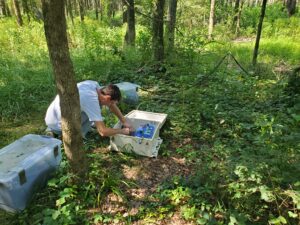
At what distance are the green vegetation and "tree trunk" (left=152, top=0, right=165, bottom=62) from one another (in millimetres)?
274

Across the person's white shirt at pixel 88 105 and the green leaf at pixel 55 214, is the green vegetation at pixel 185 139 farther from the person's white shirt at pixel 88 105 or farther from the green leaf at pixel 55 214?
the person's white shirt at pixel 88 105

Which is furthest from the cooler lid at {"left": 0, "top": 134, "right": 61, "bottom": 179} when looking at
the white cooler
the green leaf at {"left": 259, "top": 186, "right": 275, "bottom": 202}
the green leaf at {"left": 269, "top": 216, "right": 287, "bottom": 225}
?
the green leaf at {"left": 269, "top": 216, "right": 287, "bottom": 225}

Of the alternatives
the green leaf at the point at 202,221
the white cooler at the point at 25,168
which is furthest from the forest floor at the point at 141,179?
the white cooler at the point at 25,168

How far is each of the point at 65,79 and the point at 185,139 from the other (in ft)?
6.56

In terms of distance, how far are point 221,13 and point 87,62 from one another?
1288cm

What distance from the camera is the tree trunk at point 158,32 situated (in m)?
6.35

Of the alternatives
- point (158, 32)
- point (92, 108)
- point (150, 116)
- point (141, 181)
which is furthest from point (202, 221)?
point (158, 32)

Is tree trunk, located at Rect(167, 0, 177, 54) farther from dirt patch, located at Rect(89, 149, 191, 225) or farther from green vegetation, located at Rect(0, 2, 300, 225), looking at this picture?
dirt patch, located at Rect(89, 149, 191, 225)

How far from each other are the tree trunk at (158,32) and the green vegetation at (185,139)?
27 cm

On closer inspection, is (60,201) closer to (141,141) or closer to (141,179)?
(141,179)

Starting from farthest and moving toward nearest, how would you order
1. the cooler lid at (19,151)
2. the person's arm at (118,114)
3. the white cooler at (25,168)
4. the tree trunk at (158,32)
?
the tree trunk at (158,32) → the person's arm at (118,114) → the cooler lid at (19,151) → the white cooler at (25,168)

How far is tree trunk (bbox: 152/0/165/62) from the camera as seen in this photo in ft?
20.8

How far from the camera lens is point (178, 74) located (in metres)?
6.45

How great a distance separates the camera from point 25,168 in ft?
8.52
